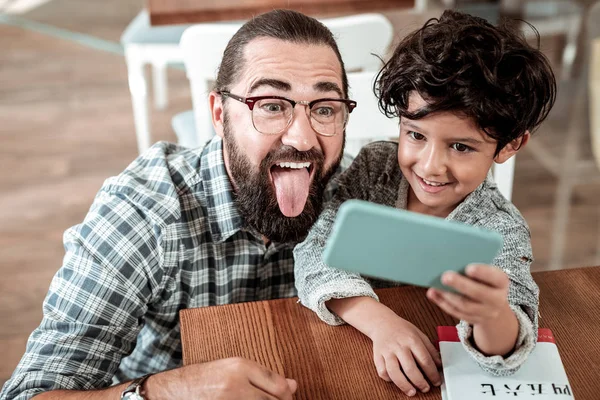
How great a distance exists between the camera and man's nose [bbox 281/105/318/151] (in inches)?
48.2

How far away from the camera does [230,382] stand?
919 millimetres

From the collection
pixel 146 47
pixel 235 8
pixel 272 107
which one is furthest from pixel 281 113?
pixel 146 47

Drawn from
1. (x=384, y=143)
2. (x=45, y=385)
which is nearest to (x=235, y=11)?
(x=384, y=143)

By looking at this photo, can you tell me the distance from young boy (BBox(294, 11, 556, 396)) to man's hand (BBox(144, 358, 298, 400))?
0.51 ft

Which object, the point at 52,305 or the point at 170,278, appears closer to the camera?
the point at 52,305

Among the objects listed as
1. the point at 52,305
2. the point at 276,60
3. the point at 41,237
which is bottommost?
the point at 41,237

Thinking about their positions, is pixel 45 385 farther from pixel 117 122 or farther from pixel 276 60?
pixel 117 122

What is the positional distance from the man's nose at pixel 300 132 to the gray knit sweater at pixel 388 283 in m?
0.12

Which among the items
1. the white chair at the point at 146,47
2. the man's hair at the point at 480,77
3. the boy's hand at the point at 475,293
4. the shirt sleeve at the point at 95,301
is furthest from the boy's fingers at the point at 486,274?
the white chair at the point at 146,47

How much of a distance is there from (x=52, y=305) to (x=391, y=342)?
573 millimetres

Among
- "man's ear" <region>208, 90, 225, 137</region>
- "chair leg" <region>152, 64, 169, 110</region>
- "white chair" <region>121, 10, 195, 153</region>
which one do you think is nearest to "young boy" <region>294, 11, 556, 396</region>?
"man's ear" <region>208, 90, 225, 137</region>

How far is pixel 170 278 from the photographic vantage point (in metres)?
1.27

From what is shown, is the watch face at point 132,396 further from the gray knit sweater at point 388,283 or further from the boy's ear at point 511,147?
the boy's ear at point 511,147

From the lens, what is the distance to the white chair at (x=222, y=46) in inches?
67.7
